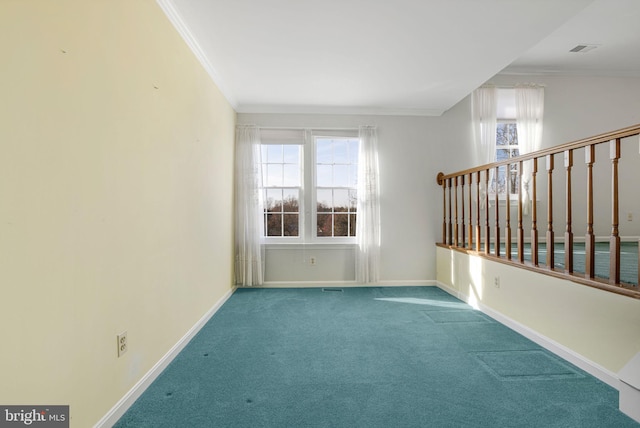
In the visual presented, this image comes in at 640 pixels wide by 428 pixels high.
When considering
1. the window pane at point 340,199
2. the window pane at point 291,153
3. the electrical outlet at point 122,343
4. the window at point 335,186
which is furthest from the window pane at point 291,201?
the electrical outlet at point 122,343

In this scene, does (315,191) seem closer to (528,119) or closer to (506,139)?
(506,139)

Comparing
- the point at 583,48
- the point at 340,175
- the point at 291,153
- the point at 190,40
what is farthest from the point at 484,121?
the point at 190,40

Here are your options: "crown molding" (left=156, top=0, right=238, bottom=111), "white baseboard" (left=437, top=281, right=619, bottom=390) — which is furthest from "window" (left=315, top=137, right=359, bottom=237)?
"white baseboard" (left=437, top=281, right=619, bottom=390)

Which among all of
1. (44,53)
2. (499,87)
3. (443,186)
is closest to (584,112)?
(499,87)

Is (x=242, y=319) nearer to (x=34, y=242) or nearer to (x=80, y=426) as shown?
(x=80, y=426)

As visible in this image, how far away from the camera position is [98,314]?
58.1 inches

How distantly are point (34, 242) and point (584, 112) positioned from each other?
6.41 metres

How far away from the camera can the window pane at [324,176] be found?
4477 mm

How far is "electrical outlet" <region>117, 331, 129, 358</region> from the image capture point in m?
1.64

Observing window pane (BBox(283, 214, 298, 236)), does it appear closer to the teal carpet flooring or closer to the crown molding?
the teal carpet flooring

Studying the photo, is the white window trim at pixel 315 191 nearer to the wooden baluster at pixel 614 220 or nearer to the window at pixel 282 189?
the window at pixel 282 189

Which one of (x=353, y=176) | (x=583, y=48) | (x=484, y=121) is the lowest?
(x=353, y=176)

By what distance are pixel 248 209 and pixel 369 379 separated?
277 centimetres

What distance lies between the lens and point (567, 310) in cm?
223
